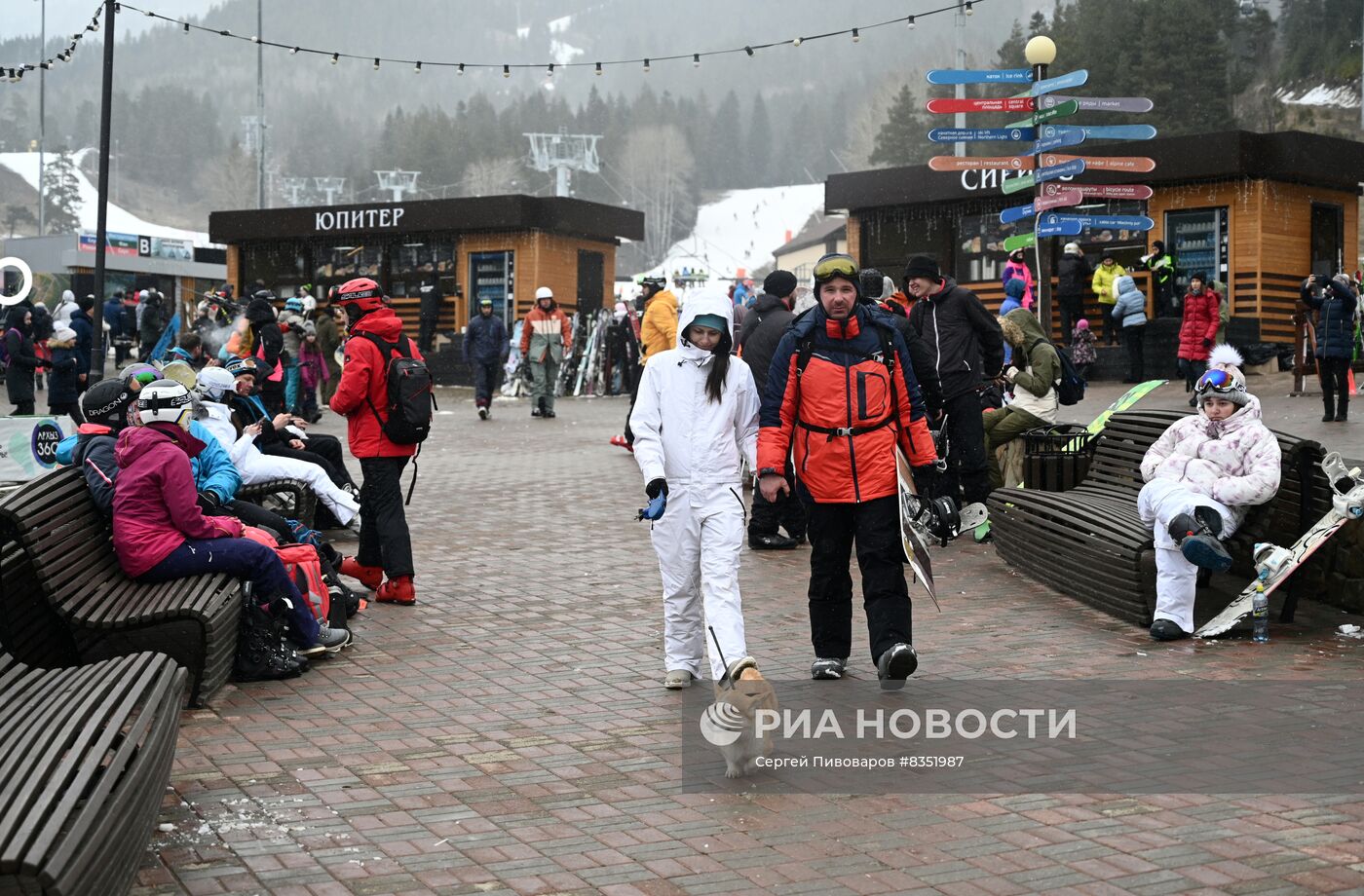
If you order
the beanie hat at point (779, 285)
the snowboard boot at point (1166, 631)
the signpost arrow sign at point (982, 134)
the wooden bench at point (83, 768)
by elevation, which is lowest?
the snowboard boot at point (1166, 631)

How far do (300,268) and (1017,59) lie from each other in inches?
1617

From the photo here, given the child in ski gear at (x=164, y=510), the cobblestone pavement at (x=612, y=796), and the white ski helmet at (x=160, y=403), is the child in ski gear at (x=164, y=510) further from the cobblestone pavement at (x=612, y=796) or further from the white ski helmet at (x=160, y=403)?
the cobblestone pavement at (x=612, y=796)

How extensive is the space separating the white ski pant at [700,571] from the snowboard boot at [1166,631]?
2219mm

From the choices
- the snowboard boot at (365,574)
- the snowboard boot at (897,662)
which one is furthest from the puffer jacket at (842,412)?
the snowboard boot at (365,574)

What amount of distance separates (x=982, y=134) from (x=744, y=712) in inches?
466

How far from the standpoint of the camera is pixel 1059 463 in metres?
10.8

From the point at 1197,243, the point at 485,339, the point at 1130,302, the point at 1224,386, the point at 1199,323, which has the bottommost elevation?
the point at 1224,386

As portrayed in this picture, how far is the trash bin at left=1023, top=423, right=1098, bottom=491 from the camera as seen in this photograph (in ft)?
35.4

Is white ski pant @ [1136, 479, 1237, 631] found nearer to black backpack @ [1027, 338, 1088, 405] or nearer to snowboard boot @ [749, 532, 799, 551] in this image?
black backpack @ [1027, 338, 1088, 405]

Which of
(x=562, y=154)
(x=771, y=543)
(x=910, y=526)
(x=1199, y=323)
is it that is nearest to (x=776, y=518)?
(x=771, y=543)

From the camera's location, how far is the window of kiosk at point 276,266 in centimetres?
3612

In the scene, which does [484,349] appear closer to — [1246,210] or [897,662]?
[1246,210]

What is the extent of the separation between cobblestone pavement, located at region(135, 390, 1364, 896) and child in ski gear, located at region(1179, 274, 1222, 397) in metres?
13.2

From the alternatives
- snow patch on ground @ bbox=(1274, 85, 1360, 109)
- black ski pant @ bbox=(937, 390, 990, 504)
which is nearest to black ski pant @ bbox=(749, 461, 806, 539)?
black ski pant @ bbox=(937, 390, 990, 504)
